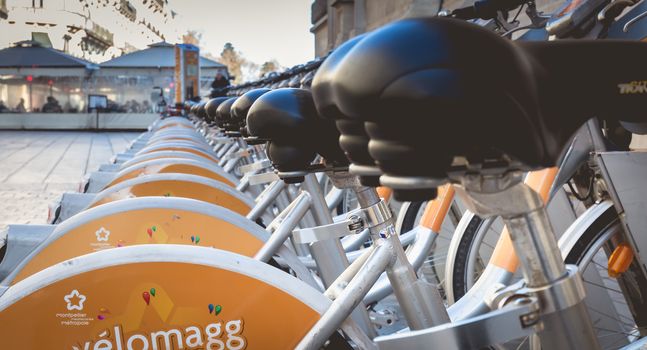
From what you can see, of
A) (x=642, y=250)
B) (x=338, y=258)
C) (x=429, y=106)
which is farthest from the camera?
(x=338, y=258)

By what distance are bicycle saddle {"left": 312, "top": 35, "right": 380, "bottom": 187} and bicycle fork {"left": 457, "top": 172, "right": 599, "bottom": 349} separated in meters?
0.11

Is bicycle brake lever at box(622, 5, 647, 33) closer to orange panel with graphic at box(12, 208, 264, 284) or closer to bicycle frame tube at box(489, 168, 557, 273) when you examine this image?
bicycle frame tube at box(489, 168, 557, 273)

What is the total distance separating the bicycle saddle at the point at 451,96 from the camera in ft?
2.30

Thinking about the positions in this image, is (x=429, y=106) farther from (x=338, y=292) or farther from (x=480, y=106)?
(x=338, y=292)

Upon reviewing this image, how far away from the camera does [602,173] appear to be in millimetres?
1769

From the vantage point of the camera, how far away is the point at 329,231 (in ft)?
5.44

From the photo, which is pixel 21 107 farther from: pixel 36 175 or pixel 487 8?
pixel 487 8

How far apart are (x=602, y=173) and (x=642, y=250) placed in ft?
0.62

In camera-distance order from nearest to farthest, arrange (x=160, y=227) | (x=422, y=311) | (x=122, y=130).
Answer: (x=422, y=311) < (x=160, y=227) < (x=122, y=130)

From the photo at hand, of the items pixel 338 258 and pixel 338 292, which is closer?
pixel 338 292

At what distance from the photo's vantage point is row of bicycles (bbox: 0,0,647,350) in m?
0.72

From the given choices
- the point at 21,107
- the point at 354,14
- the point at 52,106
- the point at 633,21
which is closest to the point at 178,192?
the point at 633,21

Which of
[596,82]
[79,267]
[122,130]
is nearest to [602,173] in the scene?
[596,82]

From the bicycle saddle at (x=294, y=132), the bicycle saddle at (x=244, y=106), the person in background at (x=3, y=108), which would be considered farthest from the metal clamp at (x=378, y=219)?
the person in background at (x=3, y=108)
